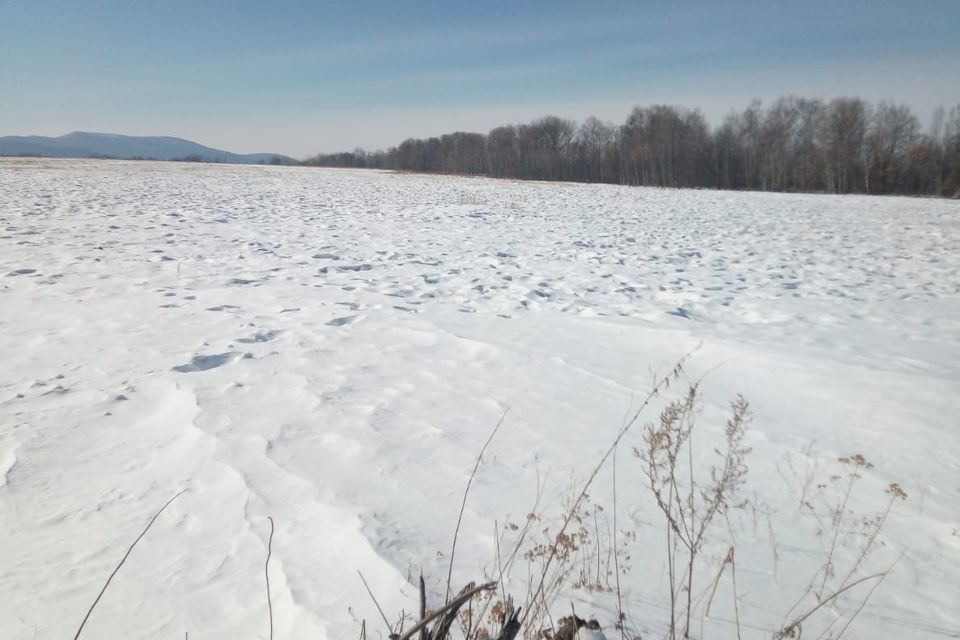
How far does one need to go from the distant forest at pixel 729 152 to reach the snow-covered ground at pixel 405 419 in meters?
25.2

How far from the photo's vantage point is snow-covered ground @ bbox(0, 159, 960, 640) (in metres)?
2.05

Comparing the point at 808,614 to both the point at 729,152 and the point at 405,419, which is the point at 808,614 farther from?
the point at 729,152

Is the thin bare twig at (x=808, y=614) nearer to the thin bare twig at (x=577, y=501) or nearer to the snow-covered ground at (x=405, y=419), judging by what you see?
the snow-covered ground at (x=405, y=419)

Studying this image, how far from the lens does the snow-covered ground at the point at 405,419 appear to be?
205 centimetres

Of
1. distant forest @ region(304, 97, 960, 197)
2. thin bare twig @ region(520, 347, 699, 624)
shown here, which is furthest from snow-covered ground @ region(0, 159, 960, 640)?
distant forest @ region(304, 97, 960, 197)

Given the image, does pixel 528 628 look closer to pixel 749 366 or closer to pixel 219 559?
pixel 219 559

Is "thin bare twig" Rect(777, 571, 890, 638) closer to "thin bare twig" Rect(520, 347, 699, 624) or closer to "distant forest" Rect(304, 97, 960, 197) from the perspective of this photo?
"thin bare twig" Rect(520, 347, 699, 624)

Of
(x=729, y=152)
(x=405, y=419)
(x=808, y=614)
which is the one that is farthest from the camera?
(x=729, y=152)

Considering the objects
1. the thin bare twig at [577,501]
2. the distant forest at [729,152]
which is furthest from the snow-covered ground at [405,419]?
the distant forest at [729,152]

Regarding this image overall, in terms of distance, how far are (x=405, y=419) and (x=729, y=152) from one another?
63.8 meters

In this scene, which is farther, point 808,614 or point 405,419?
point 405,419

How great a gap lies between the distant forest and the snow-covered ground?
2516 cm

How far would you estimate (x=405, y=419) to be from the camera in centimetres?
342

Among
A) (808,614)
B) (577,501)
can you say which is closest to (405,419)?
(577,501)
